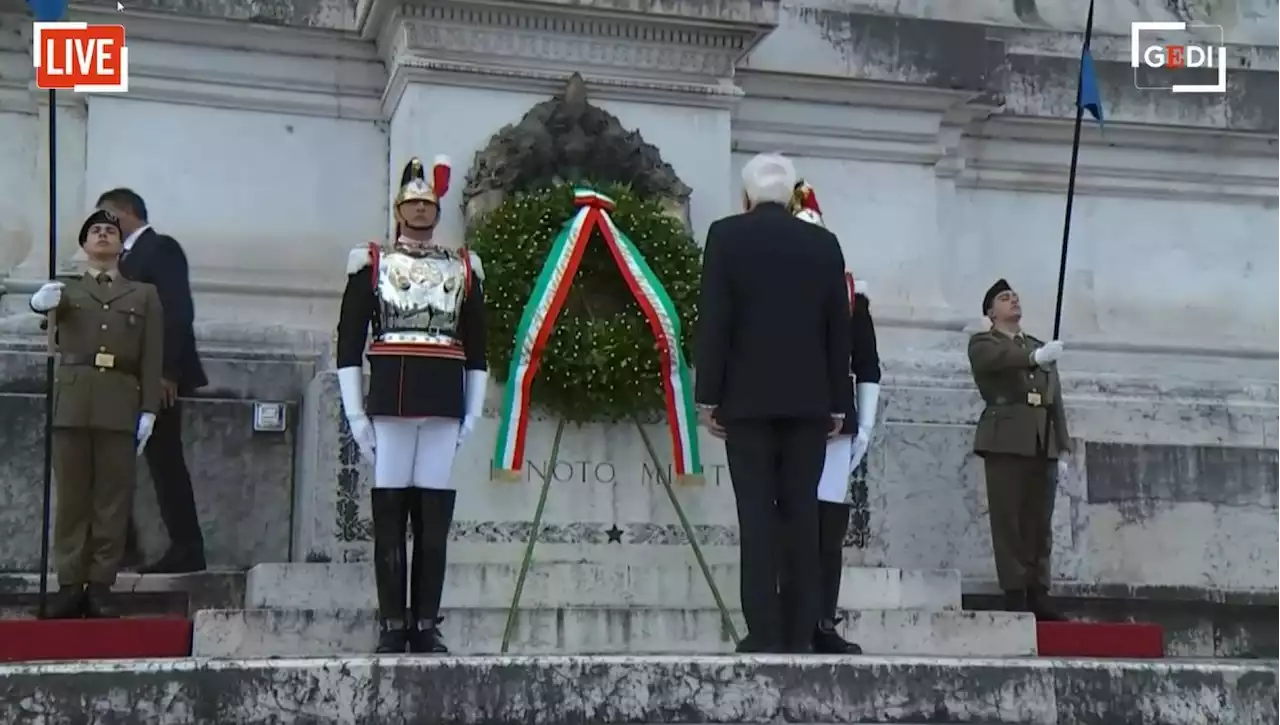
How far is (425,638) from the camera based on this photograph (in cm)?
602

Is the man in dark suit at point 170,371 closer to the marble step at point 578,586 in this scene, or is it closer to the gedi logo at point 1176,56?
the marble step at point 578,586

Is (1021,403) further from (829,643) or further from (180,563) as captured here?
(180,563)

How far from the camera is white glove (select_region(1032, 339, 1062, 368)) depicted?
8016mm

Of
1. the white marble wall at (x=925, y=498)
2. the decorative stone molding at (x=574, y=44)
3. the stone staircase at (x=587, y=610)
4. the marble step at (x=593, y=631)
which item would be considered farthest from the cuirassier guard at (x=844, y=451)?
the decorative stone molding at (x=574, y=44)

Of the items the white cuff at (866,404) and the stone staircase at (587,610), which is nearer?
the stone staircase at (587,610)

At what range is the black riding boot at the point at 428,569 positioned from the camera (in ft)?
19.8

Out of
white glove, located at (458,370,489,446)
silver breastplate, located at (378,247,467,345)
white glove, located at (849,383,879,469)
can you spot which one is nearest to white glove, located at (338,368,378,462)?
silver breastplate, located at (378,247,467,345)

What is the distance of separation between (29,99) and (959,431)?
18.7 ft

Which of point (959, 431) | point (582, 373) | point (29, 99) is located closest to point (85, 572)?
point (582, 373)

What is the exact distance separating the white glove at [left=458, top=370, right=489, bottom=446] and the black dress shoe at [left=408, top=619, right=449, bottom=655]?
70cm

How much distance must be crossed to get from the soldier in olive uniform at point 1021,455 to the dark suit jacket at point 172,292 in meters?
3.90

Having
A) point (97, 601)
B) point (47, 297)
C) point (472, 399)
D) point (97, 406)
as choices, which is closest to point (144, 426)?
point (97, 406)

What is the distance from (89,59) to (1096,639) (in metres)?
6.27

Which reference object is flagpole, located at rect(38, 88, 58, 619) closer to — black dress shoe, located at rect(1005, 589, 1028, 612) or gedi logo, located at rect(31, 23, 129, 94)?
gedi logo, located at rect(31, 23, 129, 94)
